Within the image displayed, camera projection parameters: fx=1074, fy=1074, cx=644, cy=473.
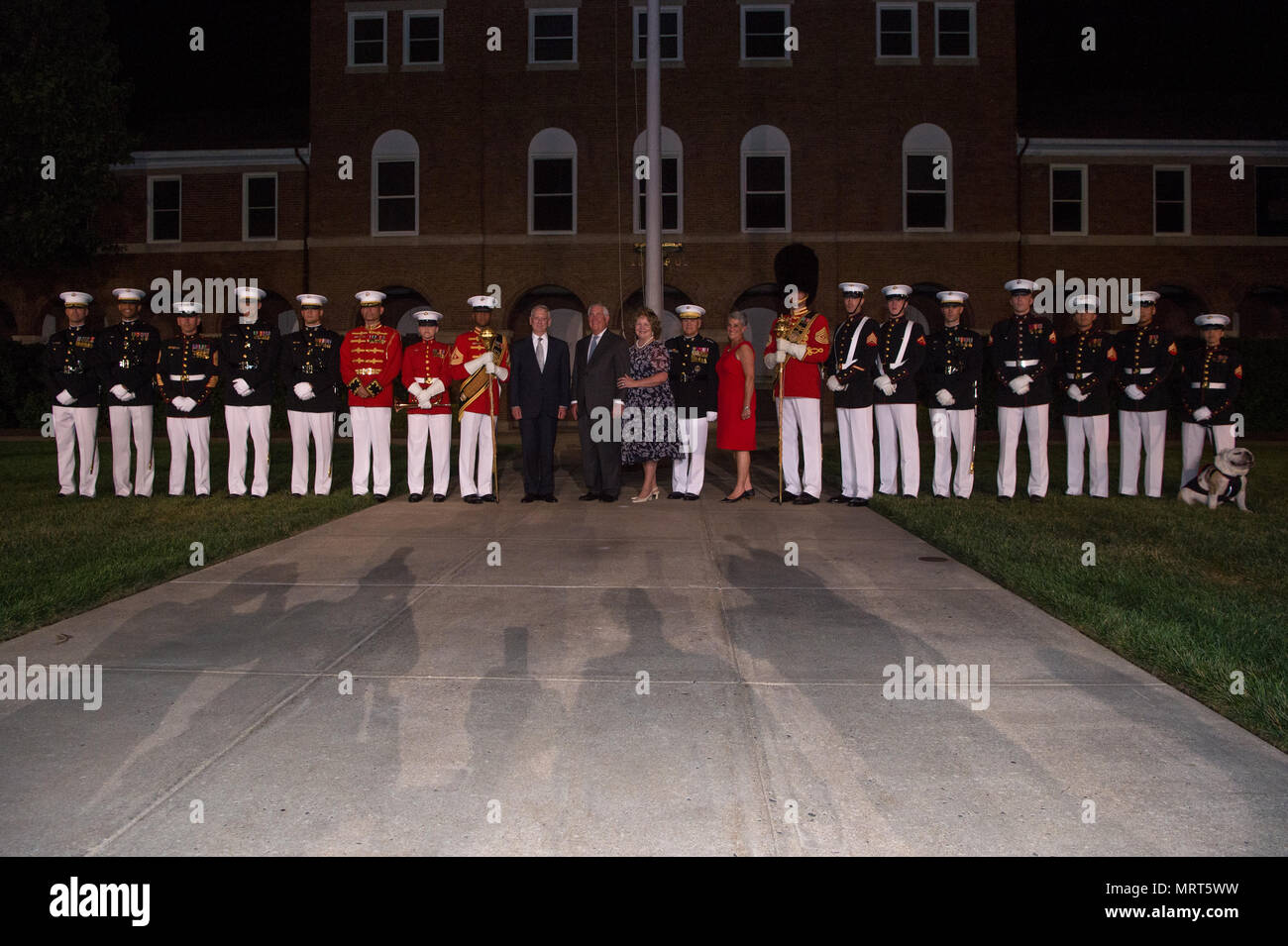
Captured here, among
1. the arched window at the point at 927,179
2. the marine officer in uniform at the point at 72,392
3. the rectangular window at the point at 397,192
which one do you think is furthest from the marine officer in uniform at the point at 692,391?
the rectangular window at the point at 397,192

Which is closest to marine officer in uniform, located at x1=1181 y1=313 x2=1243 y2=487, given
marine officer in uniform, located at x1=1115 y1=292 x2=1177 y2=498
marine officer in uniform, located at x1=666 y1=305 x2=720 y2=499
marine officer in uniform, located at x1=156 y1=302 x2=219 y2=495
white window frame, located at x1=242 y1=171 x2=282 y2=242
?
marine officer in uniform, located at x1=1115 y1=292 x2=1177 y2=498

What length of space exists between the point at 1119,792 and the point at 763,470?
12.1 metres

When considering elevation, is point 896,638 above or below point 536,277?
below

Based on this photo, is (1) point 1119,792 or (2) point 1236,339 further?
(2) point 1236,339

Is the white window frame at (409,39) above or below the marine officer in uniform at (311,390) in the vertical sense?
above

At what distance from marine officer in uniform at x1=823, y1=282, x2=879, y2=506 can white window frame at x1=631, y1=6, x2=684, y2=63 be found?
53.6ft

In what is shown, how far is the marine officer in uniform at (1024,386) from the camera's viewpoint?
11867 mm

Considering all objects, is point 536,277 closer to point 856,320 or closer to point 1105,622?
point 856,320

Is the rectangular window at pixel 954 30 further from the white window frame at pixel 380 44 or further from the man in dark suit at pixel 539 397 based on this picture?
the man in dark suit at pixel 539 397

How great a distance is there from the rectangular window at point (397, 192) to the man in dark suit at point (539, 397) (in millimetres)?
16291

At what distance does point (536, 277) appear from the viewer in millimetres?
26594

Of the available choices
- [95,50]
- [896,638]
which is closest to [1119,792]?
[896,638]

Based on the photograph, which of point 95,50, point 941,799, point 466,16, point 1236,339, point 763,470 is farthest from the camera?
point 95,50

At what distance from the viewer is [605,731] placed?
14.1ft
